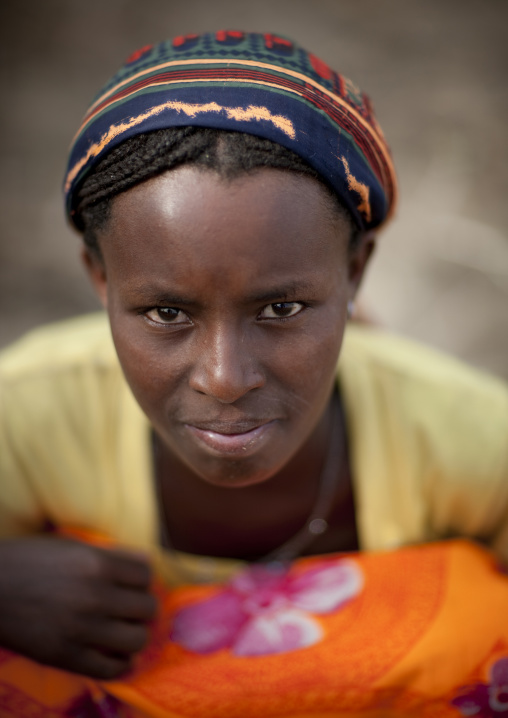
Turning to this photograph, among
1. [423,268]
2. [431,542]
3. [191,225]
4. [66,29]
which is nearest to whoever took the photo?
[191,225]

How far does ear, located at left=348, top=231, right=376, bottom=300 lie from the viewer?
1.02 metres

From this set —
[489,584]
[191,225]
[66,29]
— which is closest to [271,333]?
[191,225]

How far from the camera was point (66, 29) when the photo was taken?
309 cm

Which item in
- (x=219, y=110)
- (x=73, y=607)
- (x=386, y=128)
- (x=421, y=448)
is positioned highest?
(x=386, y=128)

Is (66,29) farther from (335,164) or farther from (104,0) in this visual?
(335,164)

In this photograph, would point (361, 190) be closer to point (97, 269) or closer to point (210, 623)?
point (97, 269)

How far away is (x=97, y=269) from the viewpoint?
40.9 inches

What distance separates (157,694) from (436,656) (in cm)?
52

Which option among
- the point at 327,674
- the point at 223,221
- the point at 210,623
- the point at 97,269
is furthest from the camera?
the point at 210,623

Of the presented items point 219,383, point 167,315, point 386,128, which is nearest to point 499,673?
point 219,383

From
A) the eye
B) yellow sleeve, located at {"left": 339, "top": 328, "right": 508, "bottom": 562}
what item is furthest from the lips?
yellow sleeve, located at {"left": 339, "top": 328, "right": 508, "bottom": 562}

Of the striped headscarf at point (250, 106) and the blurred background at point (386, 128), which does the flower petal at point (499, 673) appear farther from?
the blurred background at point (386, 128)

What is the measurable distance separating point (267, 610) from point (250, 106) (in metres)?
0.97

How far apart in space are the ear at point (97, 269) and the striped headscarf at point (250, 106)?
0.08 m
